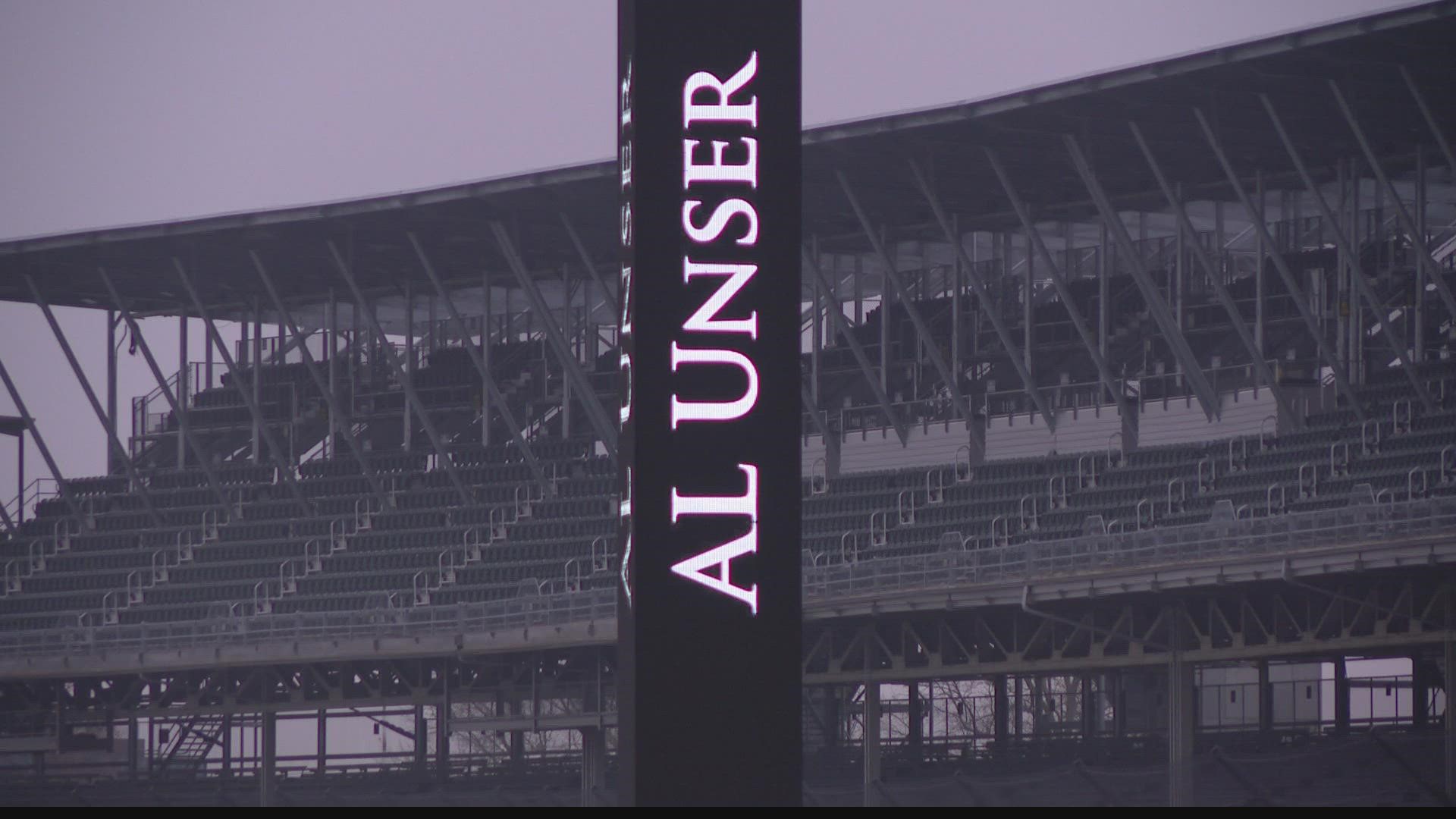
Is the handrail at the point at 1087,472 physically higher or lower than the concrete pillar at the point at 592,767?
higher

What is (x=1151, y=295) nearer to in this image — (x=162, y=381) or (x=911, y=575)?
(x=911, y=575)

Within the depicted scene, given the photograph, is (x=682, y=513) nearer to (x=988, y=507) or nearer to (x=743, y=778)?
(x=743, y=778)

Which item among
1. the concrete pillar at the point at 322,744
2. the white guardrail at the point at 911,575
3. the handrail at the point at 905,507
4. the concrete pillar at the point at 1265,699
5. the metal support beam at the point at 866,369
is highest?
the metal support beam at the point at 866,369

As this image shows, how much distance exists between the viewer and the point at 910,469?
2067 inches

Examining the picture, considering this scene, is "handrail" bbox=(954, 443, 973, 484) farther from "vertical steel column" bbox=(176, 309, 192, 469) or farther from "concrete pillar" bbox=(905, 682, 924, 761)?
"vertical steel column" bbox=(176, 309, 192, 469)

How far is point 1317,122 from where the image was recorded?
1854 inches

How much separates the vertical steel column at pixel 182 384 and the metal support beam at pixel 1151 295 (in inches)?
1051

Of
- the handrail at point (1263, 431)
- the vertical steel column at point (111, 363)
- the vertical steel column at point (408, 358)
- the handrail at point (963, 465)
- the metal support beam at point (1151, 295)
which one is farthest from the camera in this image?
the vertical steel column at point (111, 363)

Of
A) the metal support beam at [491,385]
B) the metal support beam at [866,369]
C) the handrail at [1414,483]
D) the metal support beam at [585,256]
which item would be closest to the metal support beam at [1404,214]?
the handrail at [1414,483]

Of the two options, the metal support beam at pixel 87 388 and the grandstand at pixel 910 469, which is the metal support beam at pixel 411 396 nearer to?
the grandstand at pixel 910 469

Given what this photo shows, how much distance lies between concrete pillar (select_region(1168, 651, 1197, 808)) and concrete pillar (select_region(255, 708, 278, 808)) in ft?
69.0

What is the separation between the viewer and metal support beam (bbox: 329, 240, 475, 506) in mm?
56969

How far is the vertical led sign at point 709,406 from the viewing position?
2075 centimetres

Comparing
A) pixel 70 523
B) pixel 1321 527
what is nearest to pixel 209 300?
pixel 70 523
